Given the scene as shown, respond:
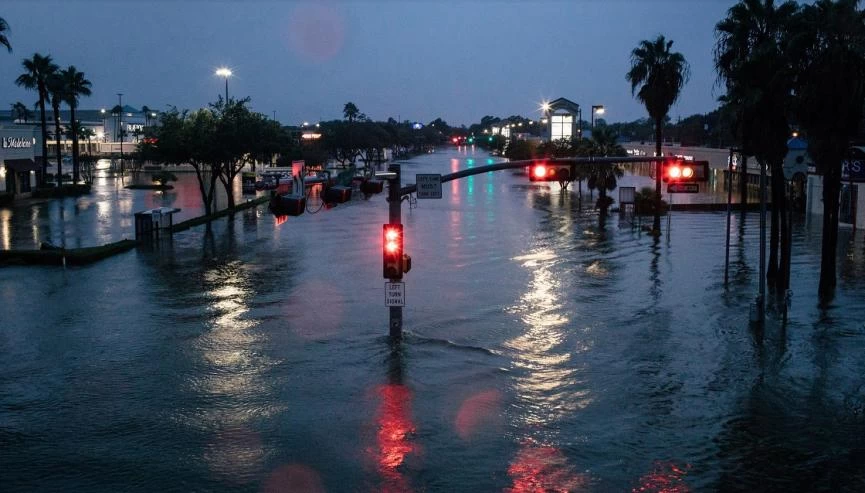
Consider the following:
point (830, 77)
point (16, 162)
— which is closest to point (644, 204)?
point (830, 77)

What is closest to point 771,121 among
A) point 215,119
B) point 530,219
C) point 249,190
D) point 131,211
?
point 530,219

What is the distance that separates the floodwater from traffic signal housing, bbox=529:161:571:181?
427 centimetres

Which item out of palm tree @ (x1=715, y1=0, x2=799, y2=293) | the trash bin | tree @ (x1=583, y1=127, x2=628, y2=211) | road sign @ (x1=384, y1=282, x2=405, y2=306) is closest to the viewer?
road sign @ (x1=384, y1=282, x2=405, y2=306)

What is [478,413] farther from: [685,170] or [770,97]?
[770,97]

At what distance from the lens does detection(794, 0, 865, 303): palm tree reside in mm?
22344

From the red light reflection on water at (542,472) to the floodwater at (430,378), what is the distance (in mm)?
47

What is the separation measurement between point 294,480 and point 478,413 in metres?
4.35

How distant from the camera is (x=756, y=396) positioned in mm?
16469

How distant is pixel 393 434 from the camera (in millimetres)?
14320

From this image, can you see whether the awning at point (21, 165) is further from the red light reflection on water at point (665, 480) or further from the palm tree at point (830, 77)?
the red light reflection on water at point (665, 480)

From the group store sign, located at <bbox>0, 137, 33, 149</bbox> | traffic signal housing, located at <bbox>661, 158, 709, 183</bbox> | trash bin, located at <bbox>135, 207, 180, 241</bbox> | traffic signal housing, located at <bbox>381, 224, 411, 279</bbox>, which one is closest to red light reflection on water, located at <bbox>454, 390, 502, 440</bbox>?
traffic signal housing, located at <bbox>381, 224, 411, 279</bbox>

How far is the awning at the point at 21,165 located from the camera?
6669 cm

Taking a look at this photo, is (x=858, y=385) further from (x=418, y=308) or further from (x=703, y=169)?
(x=418, y=308)

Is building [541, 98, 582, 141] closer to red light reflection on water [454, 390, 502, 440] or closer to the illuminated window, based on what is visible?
the illuminated window
